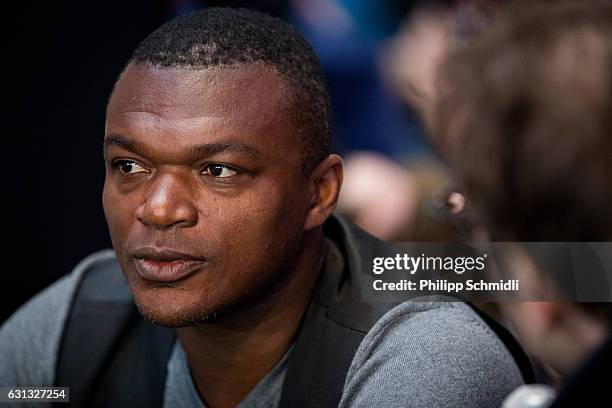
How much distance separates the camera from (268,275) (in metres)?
1.46

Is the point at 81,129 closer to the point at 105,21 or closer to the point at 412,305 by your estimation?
the point at 105,21

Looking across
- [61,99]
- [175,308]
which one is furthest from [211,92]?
[61,99]

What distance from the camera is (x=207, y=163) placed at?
1389mm

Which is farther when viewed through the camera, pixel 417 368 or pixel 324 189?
pixel 324 189

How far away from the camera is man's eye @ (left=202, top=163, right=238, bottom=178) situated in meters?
1.40

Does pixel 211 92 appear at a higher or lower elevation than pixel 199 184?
higher

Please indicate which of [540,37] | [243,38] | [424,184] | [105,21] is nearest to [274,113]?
[243,38]

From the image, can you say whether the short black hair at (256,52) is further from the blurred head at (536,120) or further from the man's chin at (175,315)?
the blurred head at (536,120)

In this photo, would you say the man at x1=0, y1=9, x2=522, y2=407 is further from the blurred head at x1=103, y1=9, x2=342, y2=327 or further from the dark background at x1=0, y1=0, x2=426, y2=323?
the dark background at x1=0, y1=0, x2=426, y2=323

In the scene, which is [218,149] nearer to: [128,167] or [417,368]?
[128,167]

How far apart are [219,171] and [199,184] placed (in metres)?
0.04

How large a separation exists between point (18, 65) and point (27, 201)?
0.42 m

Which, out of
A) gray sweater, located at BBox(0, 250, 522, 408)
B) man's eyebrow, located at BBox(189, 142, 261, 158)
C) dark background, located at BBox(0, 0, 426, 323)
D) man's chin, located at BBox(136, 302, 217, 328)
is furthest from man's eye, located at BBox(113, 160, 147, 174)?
dark background, located at BBox(0, 0, 426, 323)

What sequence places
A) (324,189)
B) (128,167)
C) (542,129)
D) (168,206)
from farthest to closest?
(324,189) → (128,167) → (168,206) → (542,129)
